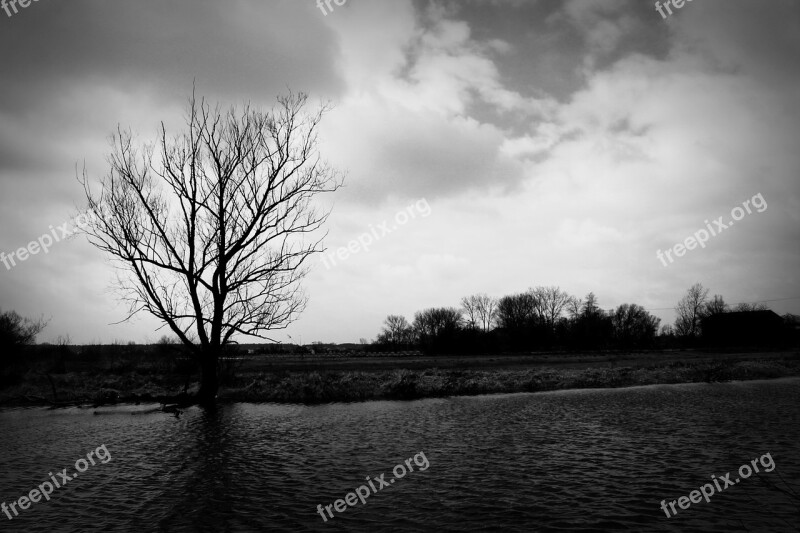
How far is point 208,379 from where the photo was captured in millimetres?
23734

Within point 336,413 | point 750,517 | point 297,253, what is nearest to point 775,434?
point 750,517

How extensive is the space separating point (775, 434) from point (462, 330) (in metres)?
88.8

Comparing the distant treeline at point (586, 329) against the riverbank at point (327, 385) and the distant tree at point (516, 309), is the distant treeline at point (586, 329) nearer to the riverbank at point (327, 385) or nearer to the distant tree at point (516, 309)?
the distant tree at point (516, 309)

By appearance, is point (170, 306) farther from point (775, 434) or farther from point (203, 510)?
point (775, 434)

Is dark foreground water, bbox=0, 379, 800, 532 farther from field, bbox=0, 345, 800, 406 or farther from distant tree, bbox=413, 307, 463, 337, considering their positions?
distant tree, bbox=413, 307, 463, 337

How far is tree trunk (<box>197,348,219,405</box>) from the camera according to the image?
2294cm

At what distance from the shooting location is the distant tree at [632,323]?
132 m

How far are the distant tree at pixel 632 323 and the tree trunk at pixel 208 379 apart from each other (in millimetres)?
124677

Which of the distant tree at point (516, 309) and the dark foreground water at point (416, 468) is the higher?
the distant tree at point (516, 309)

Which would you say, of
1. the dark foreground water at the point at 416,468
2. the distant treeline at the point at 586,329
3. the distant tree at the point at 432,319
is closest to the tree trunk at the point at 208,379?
the dark foreground water at the point at 416,468

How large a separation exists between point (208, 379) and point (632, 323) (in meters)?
143

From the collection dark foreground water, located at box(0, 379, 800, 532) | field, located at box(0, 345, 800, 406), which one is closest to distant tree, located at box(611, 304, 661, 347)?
field, located at box(0, 345, 800, 406)

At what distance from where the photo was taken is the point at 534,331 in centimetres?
12100

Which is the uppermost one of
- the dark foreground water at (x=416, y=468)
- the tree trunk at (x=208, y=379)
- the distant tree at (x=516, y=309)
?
the distant tree at (x=516, y=309)
